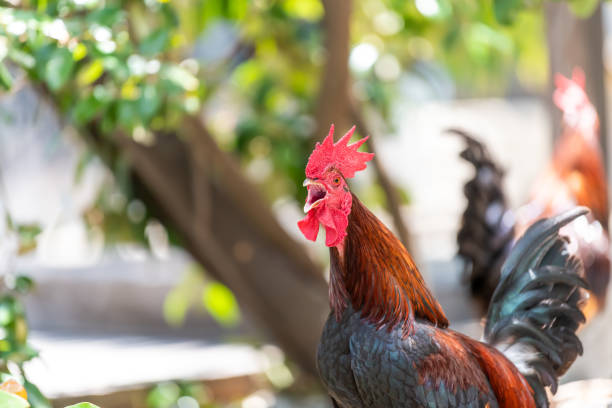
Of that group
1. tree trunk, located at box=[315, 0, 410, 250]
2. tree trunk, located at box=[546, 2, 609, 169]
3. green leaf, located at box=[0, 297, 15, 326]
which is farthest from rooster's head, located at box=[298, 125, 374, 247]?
tree trunk, located at box=[546, 2, 609, 169]

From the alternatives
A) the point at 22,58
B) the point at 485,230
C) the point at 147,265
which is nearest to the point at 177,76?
the point at 22,58

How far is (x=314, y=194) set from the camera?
1522 millimetres

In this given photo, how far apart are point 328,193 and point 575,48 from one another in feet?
8.54

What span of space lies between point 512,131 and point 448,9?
592 cm

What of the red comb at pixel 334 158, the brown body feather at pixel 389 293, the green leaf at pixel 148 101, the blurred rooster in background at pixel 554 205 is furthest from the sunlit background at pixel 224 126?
the brown body feather at pixel 389 293

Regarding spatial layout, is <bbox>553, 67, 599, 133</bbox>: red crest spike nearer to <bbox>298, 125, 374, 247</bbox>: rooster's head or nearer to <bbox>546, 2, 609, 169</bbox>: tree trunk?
<bbox>546, 2, 609, 169</bbox>: tree trunk

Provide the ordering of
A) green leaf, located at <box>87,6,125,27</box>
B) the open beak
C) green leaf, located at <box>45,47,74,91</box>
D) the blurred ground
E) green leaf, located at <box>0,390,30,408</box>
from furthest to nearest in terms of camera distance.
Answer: the blurred ground
green leaf, located at <box>87,6,125,27</box>
green leaf, located at <box>45,47,74,91</box>
the open beak
green leaf, located at <box>0,390,30,408</box>

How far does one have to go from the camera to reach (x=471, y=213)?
8.89 feet

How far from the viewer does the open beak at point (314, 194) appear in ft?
4.92

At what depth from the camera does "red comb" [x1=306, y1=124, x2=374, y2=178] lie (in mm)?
1514

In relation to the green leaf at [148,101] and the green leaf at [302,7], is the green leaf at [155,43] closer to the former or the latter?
the green leaf at [148,101]

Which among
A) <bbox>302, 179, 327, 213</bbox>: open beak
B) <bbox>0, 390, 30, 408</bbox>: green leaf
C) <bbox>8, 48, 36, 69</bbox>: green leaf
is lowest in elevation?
<bbox>0, 390, 30, 408</bbox>: green leaf

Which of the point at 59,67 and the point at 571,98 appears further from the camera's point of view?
the point at 571,98

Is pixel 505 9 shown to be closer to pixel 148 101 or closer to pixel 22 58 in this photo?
pixel 148 101
